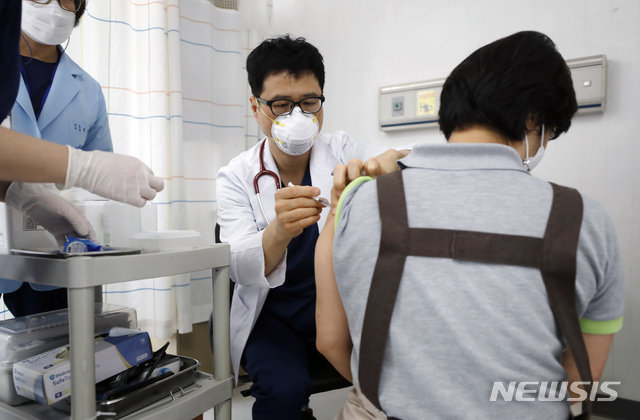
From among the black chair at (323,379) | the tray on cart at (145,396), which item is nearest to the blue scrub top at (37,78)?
the tray on cart at (145,396)

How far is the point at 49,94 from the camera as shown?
1.24 metres

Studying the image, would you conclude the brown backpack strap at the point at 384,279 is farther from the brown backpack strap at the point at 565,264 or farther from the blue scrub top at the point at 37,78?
the blue scrub top at the point at 37,78

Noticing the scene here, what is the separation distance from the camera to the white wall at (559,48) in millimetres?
1620

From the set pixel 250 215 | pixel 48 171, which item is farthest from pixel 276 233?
pixel 48 171

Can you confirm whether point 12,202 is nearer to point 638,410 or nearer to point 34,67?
point 34,67

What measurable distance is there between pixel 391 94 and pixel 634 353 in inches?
59.7

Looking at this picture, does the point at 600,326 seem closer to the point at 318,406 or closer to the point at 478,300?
the point at 478,300

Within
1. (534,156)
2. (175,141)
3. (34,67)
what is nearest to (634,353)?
(534,156)

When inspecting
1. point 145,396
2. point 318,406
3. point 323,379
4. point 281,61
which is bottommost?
point 318,406

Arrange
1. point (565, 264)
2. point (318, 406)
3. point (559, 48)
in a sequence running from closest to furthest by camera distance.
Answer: point (565, 264)
point (559, 48)
point (318, 406)

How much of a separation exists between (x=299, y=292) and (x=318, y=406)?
923 mm

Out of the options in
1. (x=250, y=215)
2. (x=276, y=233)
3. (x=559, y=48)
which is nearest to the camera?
(x=276, y=233)

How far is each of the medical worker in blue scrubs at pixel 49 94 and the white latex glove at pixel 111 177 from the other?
48cm

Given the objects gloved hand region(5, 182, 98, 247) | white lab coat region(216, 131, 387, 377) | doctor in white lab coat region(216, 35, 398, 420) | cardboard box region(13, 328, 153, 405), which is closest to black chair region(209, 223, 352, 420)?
doctor in white lab coat region(216, 35, 398, 420)
